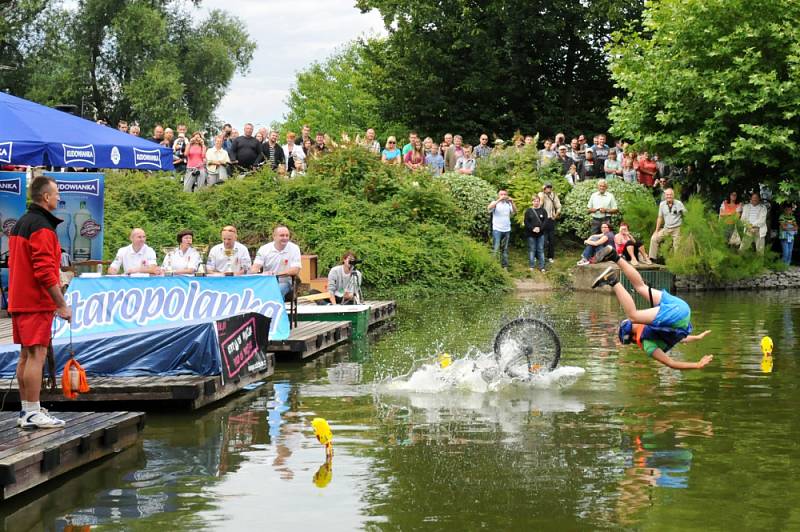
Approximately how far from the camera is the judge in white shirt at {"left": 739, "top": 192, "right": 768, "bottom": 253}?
33.6 m

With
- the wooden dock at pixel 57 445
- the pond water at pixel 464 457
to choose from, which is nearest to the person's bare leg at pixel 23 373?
the wooden dock at pixel 57 445

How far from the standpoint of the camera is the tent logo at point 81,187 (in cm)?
2084

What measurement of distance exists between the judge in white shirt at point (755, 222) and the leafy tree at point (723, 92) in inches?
35.8

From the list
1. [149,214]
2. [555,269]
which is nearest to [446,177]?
[555,269]

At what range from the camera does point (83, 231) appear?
69.3 ft

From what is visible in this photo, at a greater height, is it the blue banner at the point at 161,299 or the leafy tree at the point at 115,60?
the leafy tree at the point at 115,60

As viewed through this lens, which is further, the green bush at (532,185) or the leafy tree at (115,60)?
the leafy tree at (115,60)

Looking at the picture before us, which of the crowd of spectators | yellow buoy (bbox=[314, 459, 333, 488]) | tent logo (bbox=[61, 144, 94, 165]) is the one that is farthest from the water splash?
the crowd of spectators

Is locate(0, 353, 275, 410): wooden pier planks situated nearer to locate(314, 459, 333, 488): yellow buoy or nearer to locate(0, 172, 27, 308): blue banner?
locate(314, 459, 333, 488): yellow buoy

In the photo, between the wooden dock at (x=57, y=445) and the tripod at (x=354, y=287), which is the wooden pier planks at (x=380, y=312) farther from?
the wooden dock at (x=57, y=445)

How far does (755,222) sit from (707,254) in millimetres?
2675

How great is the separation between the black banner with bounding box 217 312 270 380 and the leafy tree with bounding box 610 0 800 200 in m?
21.7

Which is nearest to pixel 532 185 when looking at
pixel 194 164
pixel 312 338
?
pixel 194 164

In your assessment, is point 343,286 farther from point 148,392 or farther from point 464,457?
point 464,457
